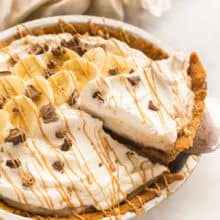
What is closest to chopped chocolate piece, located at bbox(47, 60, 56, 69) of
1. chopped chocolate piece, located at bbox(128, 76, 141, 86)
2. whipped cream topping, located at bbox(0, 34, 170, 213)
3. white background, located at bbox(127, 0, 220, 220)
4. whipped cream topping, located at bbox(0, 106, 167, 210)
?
whipped cream topping, located at bbox(0, 34, 170, 213)

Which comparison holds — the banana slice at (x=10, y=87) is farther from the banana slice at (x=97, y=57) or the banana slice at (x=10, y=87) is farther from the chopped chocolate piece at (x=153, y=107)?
the chopped chocolate piece at (x=153, y=107)

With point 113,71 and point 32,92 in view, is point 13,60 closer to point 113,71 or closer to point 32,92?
point 32,92

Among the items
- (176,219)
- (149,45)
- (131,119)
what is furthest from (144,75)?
(176,219)

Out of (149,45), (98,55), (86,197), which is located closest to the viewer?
(86,197)

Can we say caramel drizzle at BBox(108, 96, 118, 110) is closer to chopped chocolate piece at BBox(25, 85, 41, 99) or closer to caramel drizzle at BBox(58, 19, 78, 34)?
chopped chocolate piece at BBox(25, 85, 41, 99)

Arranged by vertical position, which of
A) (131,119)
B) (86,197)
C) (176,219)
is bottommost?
(176,219)

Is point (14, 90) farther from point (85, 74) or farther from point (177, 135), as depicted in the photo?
point (177, 135)
